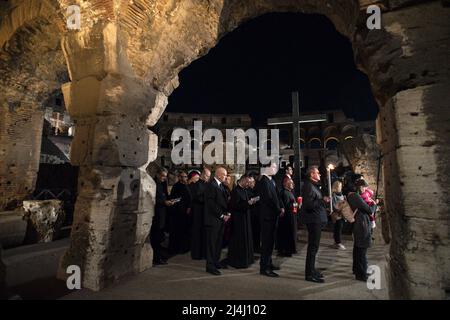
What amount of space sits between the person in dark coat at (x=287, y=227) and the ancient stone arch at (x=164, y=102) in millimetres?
2736

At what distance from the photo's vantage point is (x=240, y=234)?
452 centimetres

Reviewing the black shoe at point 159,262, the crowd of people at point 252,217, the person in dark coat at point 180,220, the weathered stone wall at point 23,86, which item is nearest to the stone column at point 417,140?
the crowd of people at point 252,217

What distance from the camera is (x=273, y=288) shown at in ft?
10.7

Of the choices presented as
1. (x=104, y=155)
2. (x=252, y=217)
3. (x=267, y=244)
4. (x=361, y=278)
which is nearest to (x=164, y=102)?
(x=104, y=155)

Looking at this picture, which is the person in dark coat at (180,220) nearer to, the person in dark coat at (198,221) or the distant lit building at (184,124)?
the person in dark coat at (198,221)

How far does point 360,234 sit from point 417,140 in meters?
1.98

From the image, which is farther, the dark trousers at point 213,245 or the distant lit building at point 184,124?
the distant lit building at point 184,124

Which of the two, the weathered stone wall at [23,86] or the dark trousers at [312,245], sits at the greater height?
the weathered stone wall at [23,86]

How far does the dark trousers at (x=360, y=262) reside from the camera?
3557 millimetres

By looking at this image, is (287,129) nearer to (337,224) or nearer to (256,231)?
(337,224)

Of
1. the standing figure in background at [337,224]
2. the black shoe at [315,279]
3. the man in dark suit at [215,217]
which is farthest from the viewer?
the standing figure in background at [337,224]

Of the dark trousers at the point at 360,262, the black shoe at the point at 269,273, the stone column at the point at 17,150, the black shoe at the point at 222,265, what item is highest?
the stone column at the point at 17,150

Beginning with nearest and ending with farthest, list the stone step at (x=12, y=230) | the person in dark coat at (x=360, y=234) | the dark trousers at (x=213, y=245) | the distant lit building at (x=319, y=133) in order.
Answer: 1. the person in dark coat at (x=360, y=234)
2. the dark trousers at (x=213, y=245)
3. the stone step at (x=12, y=230)
4. the distant lit building at (x=319, y=133)

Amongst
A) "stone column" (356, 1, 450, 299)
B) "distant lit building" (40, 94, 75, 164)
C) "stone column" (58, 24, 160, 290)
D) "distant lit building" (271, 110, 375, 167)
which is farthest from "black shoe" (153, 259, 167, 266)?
"distant lit building" (271, 110, 375, 167)
